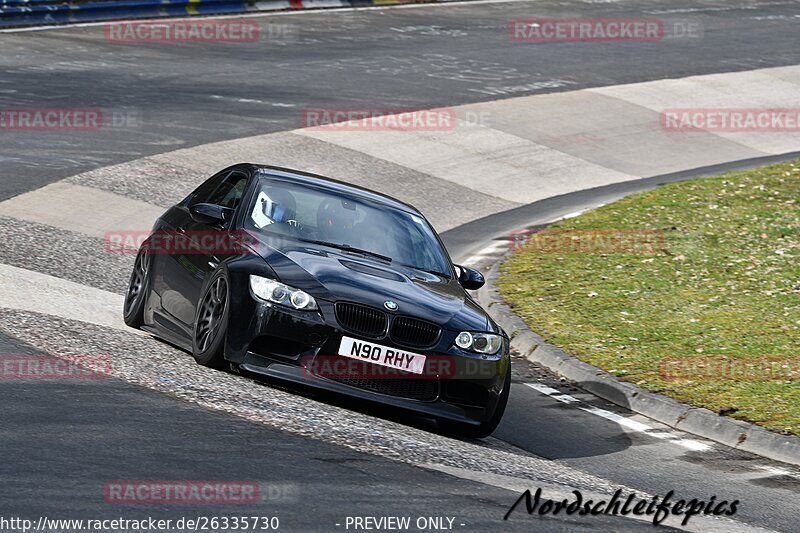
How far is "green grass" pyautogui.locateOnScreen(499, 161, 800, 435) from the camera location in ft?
35.4

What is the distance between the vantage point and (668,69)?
28719 millimetres

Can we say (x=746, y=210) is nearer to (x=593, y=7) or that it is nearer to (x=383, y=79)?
(x=383, y=79)

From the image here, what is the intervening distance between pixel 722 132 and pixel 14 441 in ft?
68.2

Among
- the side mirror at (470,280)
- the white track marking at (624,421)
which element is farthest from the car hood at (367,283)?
the white track marking at (624,421)

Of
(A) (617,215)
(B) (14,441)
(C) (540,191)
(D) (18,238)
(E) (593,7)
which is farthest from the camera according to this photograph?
(E) (593,7)

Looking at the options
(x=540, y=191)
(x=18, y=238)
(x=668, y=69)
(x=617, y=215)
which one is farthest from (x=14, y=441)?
(x=668, y=69)

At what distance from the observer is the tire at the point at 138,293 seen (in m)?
10.5

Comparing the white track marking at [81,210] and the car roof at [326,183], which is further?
the white track marking at [81,210]
